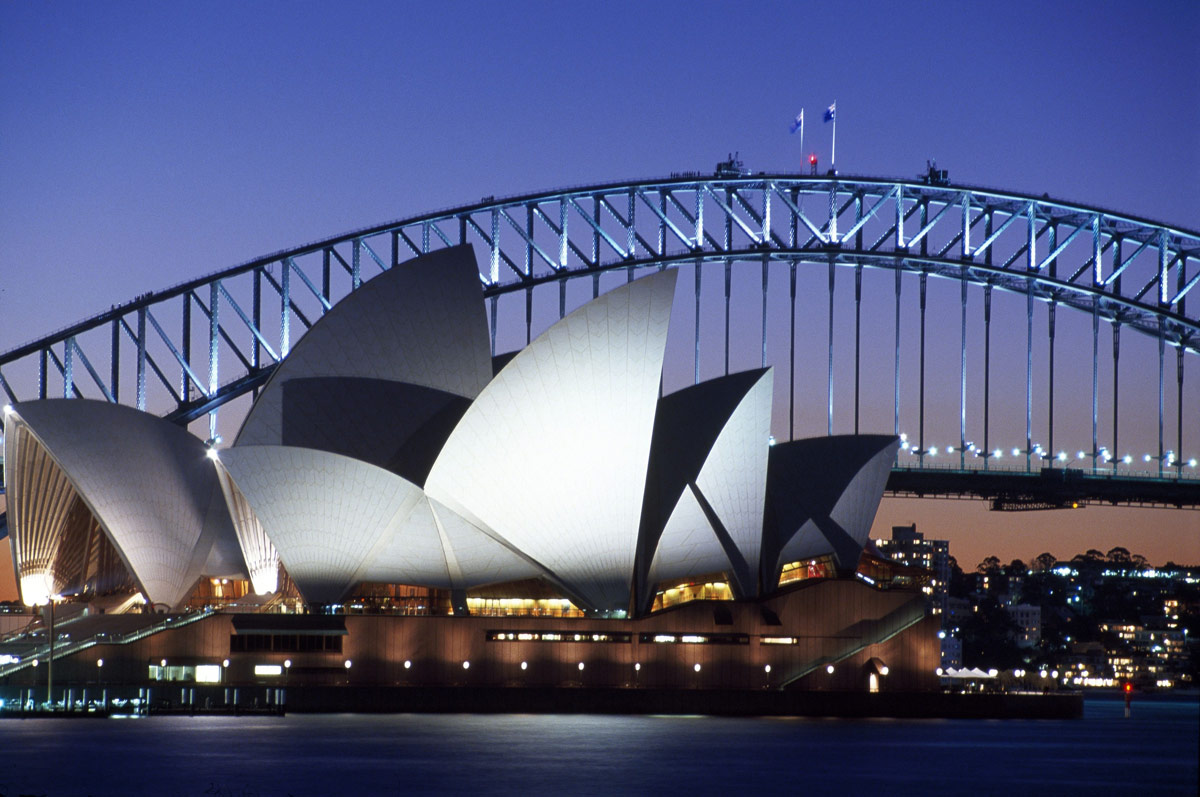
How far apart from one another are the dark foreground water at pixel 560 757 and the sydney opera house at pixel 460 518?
398 cm

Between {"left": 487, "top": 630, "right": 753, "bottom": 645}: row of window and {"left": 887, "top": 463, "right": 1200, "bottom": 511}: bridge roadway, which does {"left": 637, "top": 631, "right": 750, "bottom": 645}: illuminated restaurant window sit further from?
{"left": 887, "top": 463, "right": 1200, "bottom": 511}: bridge roadway

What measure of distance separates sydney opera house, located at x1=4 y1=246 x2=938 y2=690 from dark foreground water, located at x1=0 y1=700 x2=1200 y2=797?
3982 millimetres

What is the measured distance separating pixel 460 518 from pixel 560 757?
18762 millimetres

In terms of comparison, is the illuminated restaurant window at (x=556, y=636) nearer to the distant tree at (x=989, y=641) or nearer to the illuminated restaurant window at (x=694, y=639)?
the illuminated restaurant window at (x=694, y=639)

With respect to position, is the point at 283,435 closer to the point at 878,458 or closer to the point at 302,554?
the point at 302,554

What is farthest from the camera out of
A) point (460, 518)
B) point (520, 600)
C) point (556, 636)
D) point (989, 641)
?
point (989, 641)

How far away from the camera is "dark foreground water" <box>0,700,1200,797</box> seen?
3822 cm

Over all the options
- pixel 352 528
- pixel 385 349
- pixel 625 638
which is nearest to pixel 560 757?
pixel 352 528

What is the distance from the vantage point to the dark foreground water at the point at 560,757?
125ft

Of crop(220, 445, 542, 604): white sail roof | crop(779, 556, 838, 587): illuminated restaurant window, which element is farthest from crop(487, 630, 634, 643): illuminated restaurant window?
crop(779, 556, 838, 587): illuminated restaurant window

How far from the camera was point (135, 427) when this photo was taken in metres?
64.5

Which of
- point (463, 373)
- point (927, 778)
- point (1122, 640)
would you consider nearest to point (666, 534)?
point (463, 373)

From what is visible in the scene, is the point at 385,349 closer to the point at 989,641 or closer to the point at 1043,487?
the point at 1043,487

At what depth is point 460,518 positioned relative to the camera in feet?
203
